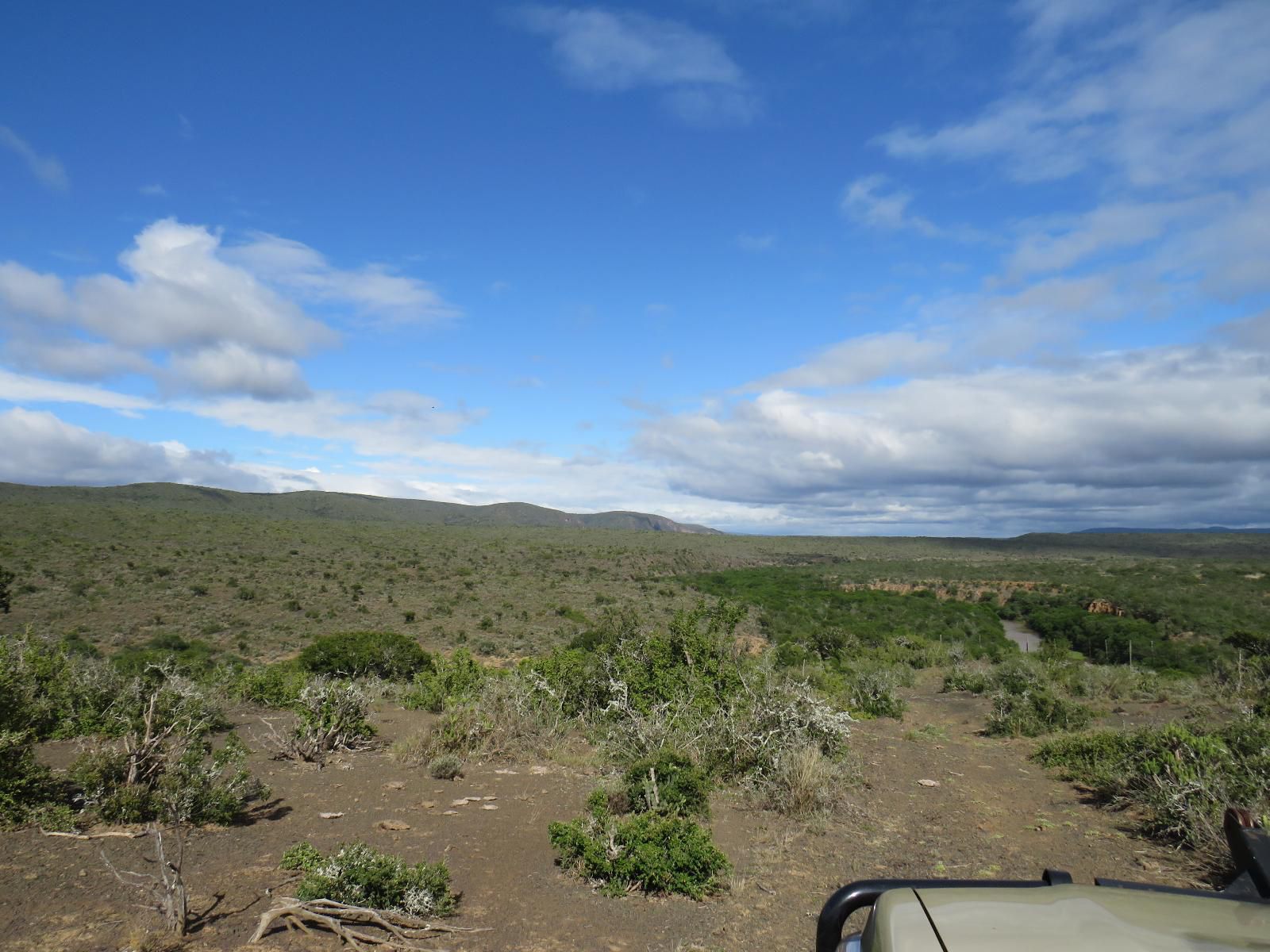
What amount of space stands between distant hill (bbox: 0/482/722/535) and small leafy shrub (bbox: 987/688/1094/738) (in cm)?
7596

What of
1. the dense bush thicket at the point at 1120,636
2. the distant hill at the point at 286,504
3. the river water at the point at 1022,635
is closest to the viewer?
the dense bush thicket at the point at 1120,636

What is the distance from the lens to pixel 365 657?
16.5 metres

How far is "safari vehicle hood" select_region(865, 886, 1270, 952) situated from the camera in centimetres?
144

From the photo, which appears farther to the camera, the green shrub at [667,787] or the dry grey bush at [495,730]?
the dry grey bush at [495,730]

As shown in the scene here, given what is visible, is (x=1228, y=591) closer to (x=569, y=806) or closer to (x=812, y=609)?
(x=812, y=609)

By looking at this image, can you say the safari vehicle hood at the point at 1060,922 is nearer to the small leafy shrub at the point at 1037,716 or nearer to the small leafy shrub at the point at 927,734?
the small leafy shrub at the point at 927,734

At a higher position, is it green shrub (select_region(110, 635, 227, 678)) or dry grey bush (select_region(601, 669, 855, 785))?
dry grey bush (select_region(601, 669, 855, 785))

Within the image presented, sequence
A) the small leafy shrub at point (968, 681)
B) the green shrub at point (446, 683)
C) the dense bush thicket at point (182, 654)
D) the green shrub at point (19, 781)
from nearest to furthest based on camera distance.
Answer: the green shrub at point (19, 781) < the green shrub at point (446, 683) < the dense bush thicket at point (182, 654) < the small leafy shrub at point (968, 681)

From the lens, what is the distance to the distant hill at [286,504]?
252 feet

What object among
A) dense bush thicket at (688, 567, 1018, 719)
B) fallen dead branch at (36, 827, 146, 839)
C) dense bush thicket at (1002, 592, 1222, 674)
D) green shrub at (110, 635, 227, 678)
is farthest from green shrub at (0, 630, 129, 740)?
dense bush thicket at (1002, 592, 1222, 674)

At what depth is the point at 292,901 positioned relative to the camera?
15.1 feet

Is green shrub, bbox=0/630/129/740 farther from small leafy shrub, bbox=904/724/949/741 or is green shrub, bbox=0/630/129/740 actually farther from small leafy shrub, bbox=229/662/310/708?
small leafy shrub, bbox=904/724/949/741

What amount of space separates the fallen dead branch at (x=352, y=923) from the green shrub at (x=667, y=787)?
251cm

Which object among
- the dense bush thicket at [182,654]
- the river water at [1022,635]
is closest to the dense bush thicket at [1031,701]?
the river water at [1022,635]
